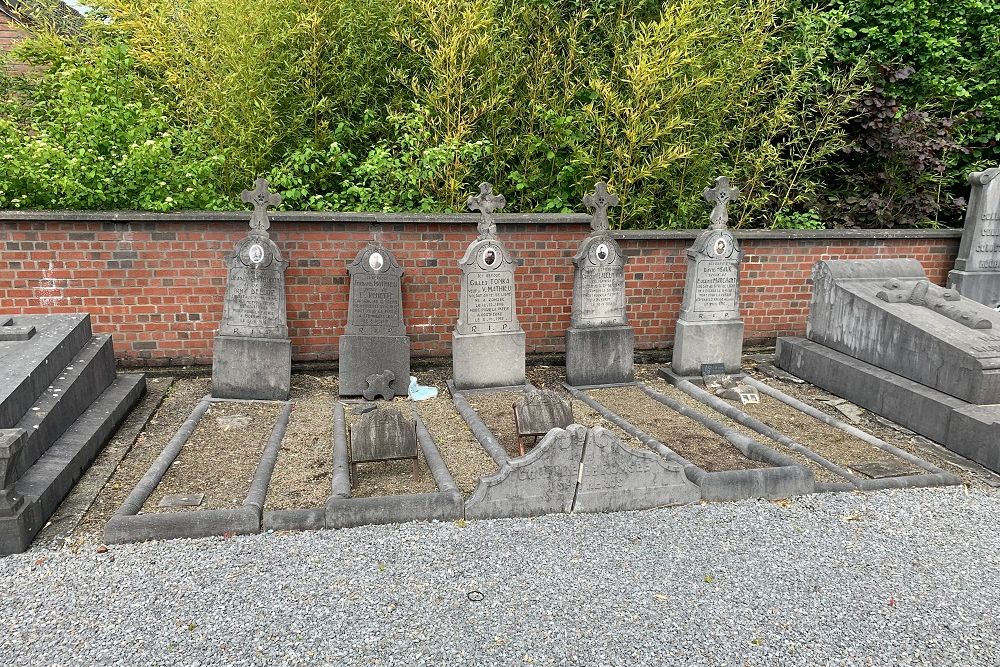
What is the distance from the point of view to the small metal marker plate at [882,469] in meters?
4.90

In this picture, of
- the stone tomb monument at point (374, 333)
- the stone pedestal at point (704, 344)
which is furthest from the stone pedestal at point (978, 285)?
the stone tomb monument at point (374, 333)

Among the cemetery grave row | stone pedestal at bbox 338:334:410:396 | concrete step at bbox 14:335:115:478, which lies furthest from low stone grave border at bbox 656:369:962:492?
concrete step at bbox 14:335:115:478

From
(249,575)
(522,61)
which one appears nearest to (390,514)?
(249,575)

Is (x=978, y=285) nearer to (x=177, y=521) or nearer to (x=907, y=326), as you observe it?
(x=907, y=326)

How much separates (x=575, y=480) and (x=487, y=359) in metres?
2.39

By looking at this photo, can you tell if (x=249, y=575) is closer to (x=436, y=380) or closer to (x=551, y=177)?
(x=436, y=380)

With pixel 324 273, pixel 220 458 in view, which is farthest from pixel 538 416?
pixel 324 273

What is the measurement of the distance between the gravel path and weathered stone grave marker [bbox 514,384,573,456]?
0.78 metres

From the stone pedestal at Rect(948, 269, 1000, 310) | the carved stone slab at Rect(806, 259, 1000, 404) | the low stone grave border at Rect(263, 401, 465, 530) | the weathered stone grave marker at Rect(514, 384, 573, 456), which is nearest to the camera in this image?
the low stone grave border at Rect(263, 401, 465, 530)

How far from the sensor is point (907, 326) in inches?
241

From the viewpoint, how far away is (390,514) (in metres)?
4.17

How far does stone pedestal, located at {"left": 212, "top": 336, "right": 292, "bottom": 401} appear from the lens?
620 centimetres

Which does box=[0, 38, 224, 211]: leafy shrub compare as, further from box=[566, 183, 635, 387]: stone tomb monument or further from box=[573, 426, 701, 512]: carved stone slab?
box=[573, 426, 701, 512]: carved stone slab

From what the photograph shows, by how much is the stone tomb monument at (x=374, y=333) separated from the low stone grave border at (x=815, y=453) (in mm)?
2518
